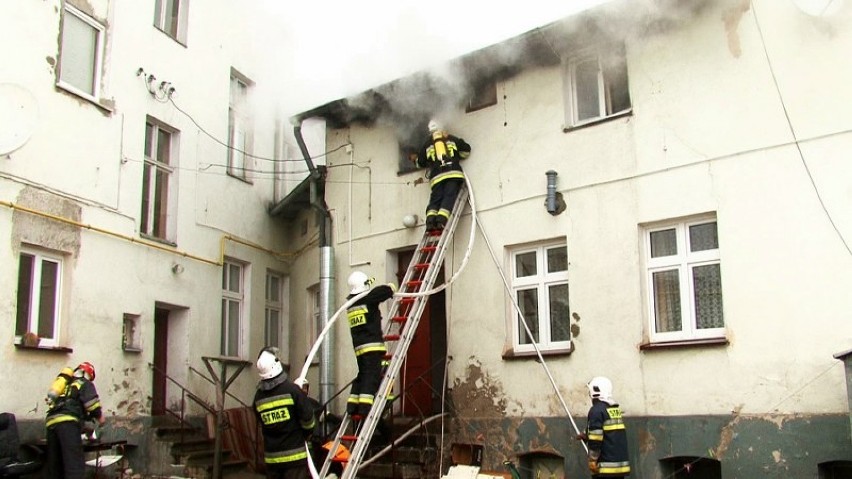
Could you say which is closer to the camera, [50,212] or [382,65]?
[50,212]

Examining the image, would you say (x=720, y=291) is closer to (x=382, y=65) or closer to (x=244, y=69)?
(x=382, y=65)

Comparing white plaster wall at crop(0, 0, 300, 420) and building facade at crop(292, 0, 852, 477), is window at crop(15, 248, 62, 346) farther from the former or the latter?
building facade at crop(292, 0, 852, 477)

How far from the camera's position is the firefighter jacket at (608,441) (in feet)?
28.0

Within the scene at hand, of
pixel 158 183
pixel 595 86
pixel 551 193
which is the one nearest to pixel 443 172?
pixel 551 193

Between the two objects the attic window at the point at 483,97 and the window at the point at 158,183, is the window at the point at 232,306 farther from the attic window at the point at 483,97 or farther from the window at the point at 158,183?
the attic window at the point at 483,97

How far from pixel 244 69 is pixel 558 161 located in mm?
6996

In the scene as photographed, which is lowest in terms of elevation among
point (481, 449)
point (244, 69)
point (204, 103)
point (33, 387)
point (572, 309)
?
point (481, 449)

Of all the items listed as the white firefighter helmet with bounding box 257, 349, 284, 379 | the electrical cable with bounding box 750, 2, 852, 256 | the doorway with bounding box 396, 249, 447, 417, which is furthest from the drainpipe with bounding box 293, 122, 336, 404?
the electrical cable with bounding box 750, 2, 852, 256

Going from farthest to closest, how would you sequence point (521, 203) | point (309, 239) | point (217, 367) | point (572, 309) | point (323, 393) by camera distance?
point (309, 239) < point (217, 367) < point (323, 393) < point (521, 203) < point (572, 309)

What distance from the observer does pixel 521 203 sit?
1082 centimetres

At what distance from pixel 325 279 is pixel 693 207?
581 cm

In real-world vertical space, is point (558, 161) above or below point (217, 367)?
above

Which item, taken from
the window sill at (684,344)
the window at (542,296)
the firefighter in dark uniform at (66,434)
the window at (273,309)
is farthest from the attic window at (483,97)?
the firefighter in dark uniform at (66,434)

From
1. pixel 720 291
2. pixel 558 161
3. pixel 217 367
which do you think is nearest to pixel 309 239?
pixel 217 367
